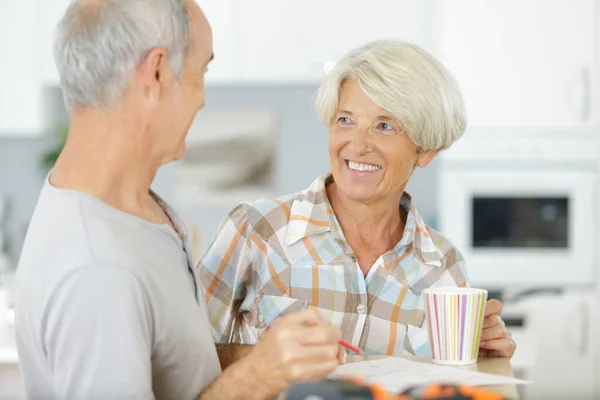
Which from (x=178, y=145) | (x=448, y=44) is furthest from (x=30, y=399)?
(x=448, y=44)

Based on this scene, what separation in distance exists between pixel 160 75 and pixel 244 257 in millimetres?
580

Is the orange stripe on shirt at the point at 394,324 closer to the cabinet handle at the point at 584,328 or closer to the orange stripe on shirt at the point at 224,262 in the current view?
the orange stripe on shirt at the point at 224,262

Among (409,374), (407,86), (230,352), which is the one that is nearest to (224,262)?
(230,352)

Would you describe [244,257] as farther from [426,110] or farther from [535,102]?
[535,102]

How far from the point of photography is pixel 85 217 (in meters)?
0.96

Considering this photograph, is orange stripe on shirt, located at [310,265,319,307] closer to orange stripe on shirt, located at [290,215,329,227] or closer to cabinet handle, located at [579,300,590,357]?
orange stripe on shirt, located at [290,215,329,227]

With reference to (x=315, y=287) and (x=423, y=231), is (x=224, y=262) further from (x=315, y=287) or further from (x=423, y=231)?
(x=423, y=231)

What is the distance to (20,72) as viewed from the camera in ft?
12.9

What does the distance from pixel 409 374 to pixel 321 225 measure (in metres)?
0.52

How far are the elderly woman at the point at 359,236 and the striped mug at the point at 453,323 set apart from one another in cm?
33

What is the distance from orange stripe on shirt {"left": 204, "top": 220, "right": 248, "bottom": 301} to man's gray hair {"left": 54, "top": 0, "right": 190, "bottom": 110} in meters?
0.58

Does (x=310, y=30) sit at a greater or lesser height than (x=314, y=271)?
greater

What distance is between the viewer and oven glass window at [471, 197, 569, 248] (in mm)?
3545

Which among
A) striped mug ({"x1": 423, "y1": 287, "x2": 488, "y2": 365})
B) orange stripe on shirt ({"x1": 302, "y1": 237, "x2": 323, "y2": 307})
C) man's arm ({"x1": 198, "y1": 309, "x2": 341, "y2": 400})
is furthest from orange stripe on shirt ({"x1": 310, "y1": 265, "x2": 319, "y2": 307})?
man's arm ({"x1": 198, "y1": 309, "x2": 341, "y2": 400})
